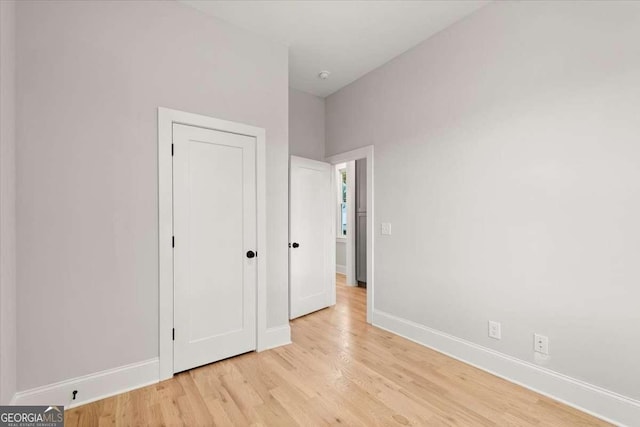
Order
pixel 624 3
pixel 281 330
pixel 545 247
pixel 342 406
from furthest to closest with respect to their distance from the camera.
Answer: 1. pixel 281 330
2. pixel 545 247
3. pixel 342 406
4. pixel 624 3

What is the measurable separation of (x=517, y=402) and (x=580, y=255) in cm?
110

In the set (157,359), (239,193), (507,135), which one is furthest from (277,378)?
(507,135)

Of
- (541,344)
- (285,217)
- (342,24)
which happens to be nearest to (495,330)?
(541,344)

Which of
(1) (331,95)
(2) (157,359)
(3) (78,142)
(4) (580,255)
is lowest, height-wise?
(2) (157,359)

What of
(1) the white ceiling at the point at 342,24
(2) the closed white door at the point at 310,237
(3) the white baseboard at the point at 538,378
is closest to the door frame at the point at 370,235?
(3) the white baseboard at the point at 538,378

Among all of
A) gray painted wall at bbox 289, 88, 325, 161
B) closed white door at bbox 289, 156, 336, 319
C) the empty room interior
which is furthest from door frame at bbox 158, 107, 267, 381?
gray painted wall at bbox 289, 88, 325, 161

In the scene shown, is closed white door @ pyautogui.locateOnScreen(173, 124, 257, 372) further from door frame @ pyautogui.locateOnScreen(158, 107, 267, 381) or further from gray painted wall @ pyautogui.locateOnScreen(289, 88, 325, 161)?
gray painted wall @ pyautogui.locateOnScreen(289, 88, 325, 161)

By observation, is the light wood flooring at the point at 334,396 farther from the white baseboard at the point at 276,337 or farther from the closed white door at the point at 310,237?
the closed white door at the point at 310,237

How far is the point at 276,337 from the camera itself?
291 cm

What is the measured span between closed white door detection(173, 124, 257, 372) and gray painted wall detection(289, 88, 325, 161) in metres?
1.32

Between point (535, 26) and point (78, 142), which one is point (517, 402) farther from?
point (78, 142)

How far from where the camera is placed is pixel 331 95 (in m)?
4.27

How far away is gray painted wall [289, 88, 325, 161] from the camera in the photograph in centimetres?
402

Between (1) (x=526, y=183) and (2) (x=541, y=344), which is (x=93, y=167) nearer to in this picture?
(1) (x=526, y=183)
